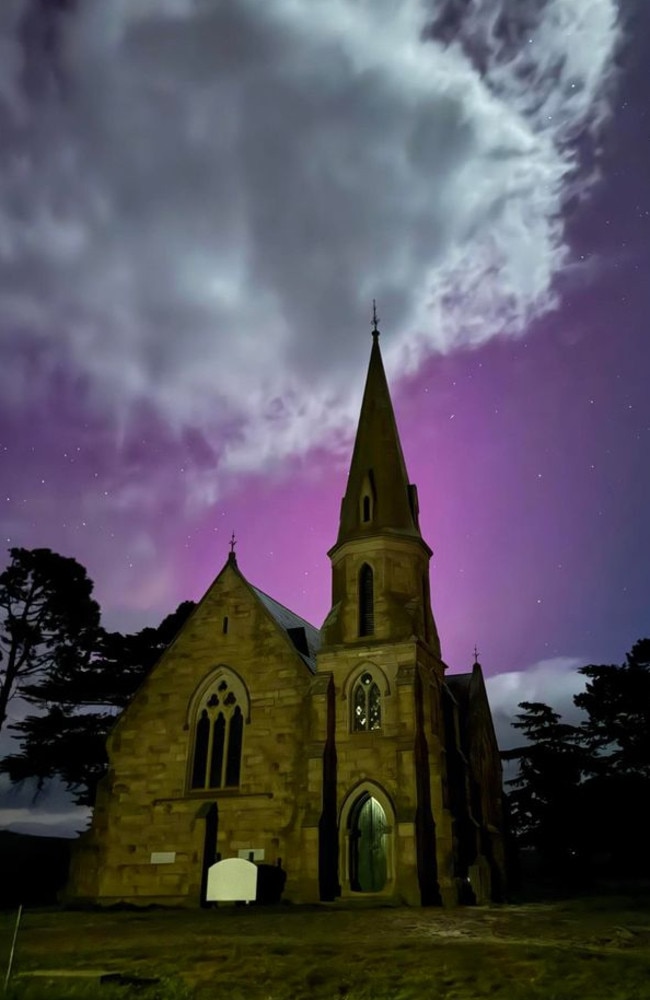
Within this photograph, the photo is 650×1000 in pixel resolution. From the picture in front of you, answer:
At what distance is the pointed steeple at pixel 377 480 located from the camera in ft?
102

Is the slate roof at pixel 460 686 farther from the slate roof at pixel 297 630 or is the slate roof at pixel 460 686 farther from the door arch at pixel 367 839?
the door arch at pixel 367 839

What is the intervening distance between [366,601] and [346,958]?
18.9 m

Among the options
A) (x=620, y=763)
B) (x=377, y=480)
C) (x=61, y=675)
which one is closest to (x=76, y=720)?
(x=61, y=675)

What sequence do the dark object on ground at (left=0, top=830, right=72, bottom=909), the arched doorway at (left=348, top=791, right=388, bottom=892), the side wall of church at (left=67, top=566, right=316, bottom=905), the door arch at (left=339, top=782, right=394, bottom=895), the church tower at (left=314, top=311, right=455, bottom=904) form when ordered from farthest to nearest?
the dark object on ground at (left=0, top=830, right=72, bottom=909) < the side wall of church at (left=67, top=566, right=316, bottom=905) < the arched doorway at (left=348, top=791, right=388, bottom=892) < the door arch at (left=339, top=782, right=394, bottom=895) < the church tower at (left=314, top=311, right=455, bottom=904)

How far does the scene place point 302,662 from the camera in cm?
2847

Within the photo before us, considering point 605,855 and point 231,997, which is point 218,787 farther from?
point 605,855

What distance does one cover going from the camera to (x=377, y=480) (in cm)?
3231

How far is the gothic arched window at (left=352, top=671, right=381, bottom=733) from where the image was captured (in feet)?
87.6

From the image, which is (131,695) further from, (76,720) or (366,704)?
(366,704)

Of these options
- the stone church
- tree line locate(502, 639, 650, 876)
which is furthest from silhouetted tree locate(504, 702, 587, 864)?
the stone church

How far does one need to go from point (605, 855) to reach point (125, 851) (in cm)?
2812

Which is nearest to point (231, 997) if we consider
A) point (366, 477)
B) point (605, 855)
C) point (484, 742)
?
point (366, 477)

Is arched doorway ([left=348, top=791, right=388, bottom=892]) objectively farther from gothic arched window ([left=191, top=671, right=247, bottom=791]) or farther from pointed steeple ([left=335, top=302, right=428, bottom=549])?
pointed steeple ([left=335, top=302, right=428, bottom=549])

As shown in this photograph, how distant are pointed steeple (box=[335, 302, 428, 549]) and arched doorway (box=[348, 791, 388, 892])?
33.7ft
